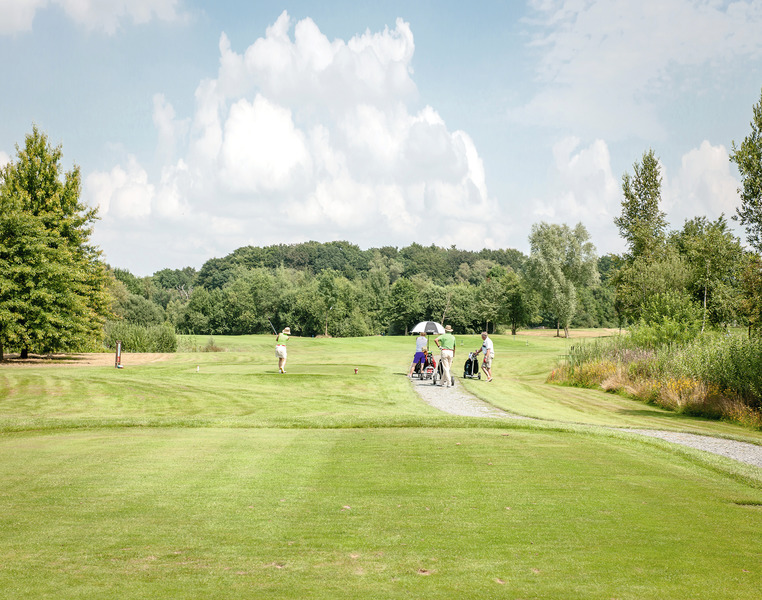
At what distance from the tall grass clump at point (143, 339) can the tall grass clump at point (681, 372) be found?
97.3 ft

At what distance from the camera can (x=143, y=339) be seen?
44906 mm

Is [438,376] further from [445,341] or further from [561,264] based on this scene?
[561,264]

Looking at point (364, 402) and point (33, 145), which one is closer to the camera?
point (364, 402)

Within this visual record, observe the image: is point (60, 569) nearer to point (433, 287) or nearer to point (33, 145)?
point (33, 145)

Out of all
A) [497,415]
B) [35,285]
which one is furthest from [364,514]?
[35,285]

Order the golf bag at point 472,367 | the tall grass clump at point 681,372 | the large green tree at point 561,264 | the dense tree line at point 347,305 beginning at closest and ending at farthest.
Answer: the tall grass clump at point 681,372
the golf bag at point 472,367
the large green tree at point 561,264
the dense tree line at point 347,305

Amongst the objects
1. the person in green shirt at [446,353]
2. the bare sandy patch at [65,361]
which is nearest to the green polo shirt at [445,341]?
the person in green shirt at [446,353]

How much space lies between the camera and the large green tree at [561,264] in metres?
79.0

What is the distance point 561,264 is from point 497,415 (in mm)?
68697

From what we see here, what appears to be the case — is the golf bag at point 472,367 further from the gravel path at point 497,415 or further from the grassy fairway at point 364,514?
the grassy fairway at point 364,514

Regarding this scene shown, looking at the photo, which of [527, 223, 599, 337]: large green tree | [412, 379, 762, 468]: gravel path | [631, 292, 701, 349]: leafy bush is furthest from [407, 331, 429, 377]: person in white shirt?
[527, 223, 599, 337]: large green tree

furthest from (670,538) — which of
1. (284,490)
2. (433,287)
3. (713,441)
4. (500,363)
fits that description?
(433,287)

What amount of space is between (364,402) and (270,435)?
7.93m

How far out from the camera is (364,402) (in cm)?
1869
